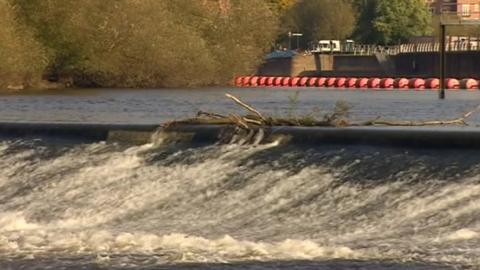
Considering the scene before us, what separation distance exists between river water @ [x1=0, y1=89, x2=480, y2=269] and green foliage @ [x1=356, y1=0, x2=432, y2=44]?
8839 centimetres

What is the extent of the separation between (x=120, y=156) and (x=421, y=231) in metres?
6.77

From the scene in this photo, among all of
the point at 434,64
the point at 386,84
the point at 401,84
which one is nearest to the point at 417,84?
the point at 401,84

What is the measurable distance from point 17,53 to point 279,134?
38.7 meters

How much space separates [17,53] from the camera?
183 feet

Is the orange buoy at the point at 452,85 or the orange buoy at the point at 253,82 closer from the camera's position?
the orange buoy at the point at 452,85

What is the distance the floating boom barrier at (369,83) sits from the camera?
206 feet

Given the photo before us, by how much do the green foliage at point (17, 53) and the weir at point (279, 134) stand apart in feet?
109

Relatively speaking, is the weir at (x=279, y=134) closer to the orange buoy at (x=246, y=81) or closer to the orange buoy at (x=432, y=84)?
the orange buoy at (x=432, y=84)

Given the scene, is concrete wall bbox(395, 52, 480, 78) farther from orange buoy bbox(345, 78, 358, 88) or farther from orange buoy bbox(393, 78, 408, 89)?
orange buoy bbox(393, 78, 408, 89)

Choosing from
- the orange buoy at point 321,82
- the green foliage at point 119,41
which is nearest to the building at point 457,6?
the orange buoy at point 321,82

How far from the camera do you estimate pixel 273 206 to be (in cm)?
1656

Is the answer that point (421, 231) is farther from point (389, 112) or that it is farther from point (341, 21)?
point (341, 21)

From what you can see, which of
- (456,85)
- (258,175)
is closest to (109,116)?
(258,175)

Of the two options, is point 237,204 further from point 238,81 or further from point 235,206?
point 238,81
